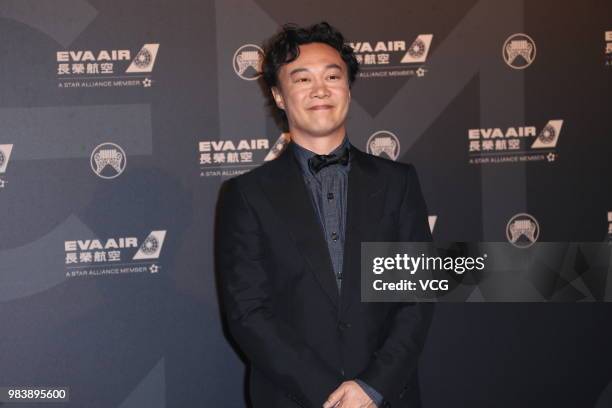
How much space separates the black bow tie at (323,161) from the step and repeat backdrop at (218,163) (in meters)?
1.15

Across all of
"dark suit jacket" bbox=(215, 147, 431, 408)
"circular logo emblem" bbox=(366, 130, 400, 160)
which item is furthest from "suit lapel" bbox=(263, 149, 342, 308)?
"circular logo emblem" bbox=(366, 130, 400, 160)

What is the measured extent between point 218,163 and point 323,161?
120cm

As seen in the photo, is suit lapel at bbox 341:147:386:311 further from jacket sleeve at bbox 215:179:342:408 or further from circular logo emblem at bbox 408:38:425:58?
circular logo emblem at bbox 408:38:425:58

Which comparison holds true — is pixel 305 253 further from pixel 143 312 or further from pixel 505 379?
pixel 505 379

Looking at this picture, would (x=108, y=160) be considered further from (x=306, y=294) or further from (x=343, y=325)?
(x=343, y=325)

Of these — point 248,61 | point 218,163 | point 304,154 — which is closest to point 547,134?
point 248,61

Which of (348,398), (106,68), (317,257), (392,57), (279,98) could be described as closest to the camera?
(348,398)

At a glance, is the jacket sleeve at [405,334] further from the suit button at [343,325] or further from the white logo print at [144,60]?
the white logo print at [144,60]

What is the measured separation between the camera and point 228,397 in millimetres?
3547

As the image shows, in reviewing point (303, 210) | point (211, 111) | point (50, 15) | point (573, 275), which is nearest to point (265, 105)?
point (211, 111)

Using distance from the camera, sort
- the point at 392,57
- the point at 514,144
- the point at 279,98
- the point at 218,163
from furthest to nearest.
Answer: the point at 514,144, the point at 392,57, the point at 218,163, the point at 279,98

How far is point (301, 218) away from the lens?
7.52 feet

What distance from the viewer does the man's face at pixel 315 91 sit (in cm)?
236

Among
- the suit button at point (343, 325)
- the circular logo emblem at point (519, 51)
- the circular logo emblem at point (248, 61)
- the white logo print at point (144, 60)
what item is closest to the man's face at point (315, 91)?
the suit button at point (343, 325)
